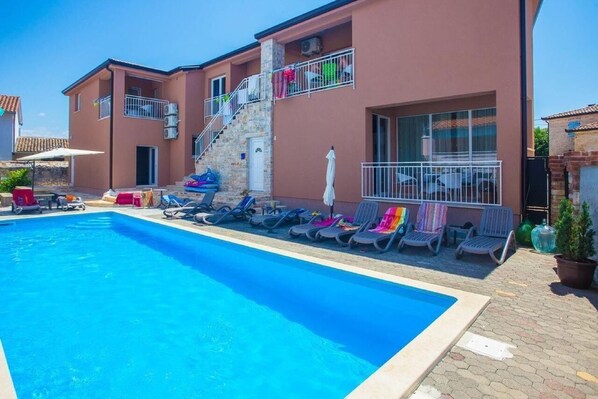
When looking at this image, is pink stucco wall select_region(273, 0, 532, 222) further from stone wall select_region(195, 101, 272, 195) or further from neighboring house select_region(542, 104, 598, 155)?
neighboring house select_region(542, 104, 598, 155)

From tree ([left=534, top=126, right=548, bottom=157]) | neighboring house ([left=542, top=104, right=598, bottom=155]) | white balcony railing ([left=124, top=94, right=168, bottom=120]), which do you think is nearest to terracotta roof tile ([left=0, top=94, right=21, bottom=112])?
white balcony railing ([left=124, top=94, right=168, bottom=120])

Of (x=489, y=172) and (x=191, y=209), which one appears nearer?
(x=489, y=172)

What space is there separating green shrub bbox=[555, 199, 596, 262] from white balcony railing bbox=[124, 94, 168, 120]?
20394 mm

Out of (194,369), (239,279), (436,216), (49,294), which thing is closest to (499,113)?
(436,216)

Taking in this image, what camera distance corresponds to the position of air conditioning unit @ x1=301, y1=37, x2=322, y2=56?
49.3ft

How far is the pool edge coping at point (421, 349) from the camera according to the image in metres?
Answer: 2.91

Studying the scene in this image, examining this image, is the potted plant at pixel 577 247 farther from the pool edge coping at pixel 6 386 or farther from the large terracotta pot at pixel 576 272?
the pool edge coping at pixel 6 386

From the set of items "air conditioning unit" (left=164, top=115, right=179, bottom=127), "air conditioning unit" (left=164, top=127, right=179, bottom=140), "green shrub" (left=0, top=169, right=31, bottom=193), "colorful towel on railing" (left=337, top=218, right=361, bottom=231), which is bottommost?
"colorful towel on railing" (left=337, top=218, right=361, bottom=231)

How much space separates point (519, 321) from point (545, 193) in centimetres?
574

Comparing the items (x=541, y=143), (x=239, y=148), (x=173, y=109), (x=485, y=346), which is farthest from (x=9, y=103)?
(x=541, y=143)

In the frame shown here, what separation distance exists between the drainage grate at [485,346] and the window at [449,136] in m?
8.81

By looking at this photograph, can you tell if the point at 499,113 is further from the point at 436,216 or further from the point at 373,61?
the point at 373,61

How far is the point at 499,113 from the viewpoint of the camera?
9.06 metres

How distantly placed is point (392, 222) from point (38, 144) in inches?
1613
